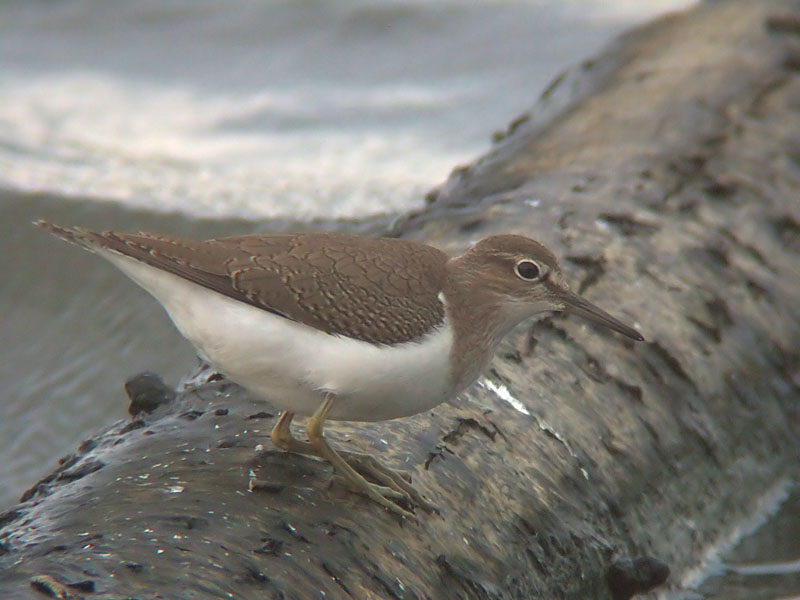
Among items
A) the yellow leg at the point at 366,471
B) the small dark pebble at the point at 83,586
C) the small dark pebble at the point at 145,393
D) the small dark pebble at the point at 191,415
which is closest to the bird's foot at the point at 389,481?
the yellow leg at the point at 366,471

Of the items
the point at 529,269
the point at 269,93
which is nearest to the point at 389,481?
the point at 529,269

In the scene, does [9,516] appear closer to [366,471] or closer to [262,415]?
[262,415]

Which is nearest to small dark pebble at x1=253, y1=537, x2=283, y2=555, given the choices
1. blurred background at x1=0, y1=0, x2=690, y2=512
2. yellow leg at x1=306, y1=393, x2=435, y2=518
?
yellow leg at x1=306, y1=393, x2=435, y2=518

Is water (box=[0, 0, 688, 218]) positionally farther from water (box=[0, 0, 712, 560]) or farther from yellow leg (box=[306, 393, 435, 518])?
yellow leg (box=[306, 393, 435, 518])

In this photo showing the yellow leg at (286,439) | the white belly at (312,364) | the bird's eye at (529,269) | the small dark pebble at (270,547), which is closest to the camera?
the small dark pebble at (270,547)

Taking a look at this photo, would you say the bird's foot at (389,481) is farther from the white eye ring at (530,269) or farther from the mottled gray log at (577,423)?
the white eye ring at (530,269)

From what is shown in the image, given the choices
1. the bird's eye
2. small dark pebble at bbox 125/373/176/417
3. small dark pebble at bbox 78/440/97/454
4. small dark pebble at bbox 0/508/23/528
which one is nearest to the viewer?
small dark pebble at bbox 0/508/23/528
